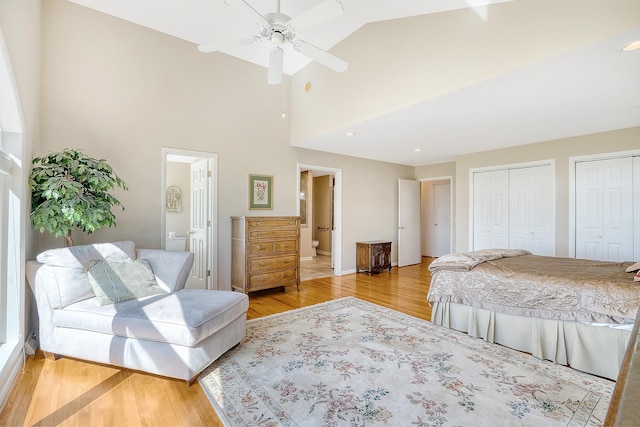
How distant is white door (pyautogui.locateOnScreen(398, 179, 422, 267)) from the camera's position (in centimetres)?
657

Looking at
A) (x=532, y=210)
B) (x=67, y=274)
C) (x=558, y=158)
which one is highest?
(x=558, y=158)

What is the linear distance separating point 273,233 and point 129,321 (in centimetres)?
232

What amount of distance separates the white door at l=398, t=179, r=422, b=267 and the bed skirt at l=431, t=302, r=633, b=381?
3.61 meters

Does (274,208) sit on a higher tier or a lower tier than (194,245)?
higher

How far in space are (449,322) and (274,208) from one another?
297 cm

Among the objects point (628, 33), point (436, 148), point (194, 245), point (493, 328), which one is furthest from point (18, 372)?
point (436, 148)

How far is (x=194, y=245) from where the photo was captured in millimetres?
4434

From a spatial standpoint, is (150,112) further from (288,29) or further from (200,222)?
(288,29)

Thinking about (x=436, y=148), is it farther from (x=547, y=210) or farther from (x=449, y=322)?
(x=449, y=322)

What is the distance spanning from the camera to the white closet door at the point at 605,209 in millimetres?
3887

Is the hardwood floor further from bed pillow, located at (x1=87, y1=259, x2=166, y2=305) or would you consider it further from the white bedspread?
the white bedspread

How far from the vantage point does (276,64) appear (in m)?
2.58

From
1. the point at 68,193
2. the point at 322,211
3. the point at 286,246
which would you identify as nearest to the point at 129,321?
the point at 68,193

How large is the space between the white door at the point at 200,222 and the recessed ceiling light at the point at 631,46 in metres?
4.28
